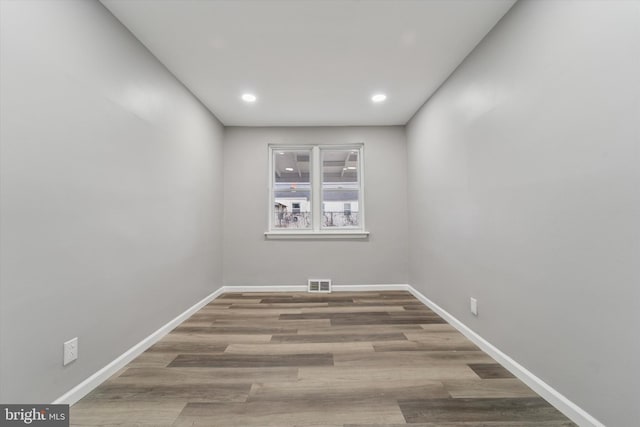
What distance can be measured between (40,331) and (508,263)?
278 centimetres

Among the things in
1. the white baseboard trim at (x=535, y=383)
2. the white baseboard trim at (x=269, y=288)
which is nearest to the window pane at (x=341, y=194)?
the white baseboard trim at (x=269, y=288)

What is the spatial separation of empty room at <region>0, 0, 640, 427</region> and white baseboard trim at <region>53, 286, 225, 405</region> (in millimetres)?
14

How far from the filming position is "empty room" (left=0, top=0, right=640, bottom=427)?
1.20 metres

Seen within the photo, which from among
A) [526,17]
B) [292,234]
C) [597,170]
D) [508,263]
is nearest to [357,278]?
[292,234]

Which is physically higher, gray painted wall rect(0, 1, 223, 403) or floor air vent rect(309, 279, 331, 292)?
gray painted wall rect(0, 1, 223, 403)

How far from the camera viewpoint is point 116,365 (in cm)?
178

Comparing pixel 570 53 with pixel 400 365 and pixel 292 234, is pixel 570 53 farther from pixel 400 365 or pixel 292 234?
pixel 292 234

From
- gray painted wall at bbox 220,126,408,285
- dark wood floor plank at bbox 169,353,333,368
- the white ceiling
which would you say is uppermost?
the white ceiling

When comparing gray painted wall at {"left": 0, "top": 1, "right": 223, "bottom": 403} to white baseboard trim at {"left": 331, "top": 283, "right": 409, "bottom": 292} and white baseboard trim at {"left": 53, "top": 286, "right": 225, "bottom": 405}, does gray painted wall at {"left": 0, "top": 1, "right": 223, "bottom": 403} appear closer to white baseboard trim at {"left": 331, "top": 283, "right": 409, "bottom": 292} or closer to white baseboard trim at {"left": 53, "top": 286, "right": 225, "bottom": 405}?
white baseboard trim at {"left": 53, "top": 286, "right": 225, "bottom": 405}

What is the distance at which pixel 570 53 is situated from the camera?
134 cm

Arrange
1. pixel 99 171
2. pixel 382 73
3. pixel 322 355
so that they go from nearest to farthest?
pixel 99 171 → pixel 322 355 → pixel 382 73

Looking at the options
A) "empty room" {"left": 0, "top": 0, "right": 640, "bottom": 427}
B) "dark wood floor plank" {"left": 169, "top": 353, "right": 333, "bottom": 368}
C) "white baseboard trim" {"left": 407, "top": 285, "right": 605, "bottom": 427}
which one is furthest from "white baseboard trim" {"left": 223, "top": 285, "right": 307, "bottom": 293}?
"white baseboard trim" {"left": 407, "top": 285, "right": 605, "bottom": 427}

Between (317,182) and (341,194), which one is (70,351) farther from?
(341,194)

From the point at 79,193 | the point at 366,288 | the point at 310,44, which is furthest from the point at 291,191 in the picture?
the point at 79,193
